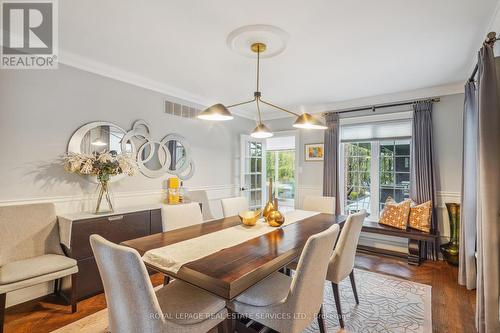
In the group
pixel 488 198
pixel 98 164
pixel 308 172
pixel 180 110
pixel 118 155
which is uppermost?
pixel 180 110

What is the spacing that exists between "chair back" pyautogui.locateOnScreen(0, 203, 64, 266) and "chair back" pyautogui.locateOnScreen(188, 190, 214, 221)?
1777 millimetres

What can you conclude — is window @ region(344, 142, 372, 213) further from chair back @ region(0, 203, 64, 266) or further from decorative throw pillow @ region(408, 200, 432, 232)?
chair back @ region(0, 203, 64, 266)

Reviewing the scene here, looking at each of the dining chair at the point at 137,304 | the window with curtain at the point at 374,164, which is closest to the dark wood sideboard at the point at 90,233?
the dining chair at the point at 137,304

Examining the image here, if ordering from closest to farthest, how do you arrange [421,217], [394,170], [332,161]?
[421,217], [394,170], [332,161]

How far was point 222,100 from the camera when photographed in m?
4.41

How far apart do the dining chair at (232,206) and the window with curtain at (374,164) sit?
2069 mm

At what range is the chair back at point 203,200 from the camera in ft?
13.1

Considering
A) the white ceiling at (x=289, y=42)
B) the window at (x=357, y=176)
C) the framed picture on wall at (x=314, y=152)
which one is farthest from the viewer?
the framed picture on wall at (x=314, y=152)

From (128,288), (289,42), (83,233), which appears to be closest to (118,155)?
(83,233)

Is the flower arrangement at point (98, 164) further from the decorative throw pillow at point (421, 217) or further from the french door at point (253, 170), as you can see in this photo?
the decorative throw pillow at point (421, 217)

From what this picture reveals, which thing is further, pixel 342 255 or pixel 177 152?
pixel 177 152

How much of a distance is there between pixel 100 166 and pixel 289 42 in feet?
7.62

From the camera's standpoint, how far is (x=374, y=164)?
421 cm

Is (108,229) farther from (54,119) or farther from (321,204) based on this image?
(321,204)
